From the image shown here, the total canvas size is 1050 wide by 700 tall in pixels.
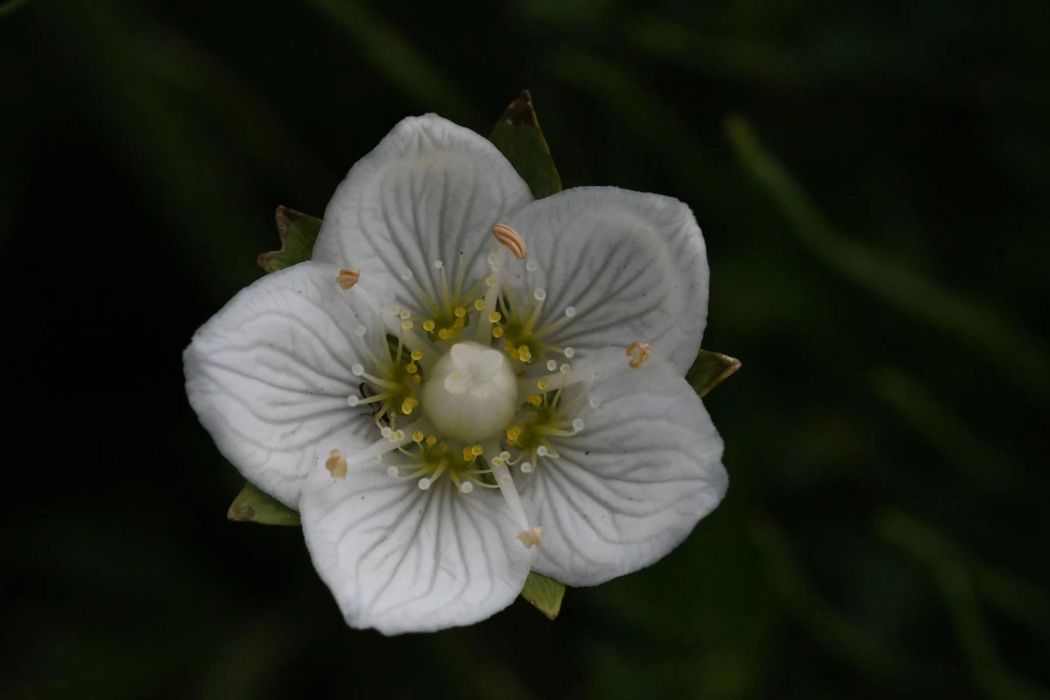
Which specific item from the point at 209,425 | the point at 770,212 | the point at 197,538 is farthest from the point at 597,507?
the point at 197,538

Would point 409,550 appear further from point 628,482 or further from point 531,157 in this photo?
point 531,157

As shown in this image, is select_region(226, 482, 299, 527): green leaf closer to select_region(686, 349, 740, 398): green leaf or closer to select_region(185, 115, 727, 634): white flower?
select_region(185, 115, 727, 634): white flower

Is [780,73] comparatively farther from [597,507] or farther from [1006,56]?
[597,507]

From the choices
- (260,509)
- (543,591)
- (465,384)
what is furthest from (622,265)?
(260,509)

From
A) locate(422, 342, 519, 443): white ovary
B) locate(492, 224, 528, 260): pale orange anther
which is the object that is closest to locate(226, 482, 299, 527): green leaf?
locate(422, 342, 519, 443): white ovary

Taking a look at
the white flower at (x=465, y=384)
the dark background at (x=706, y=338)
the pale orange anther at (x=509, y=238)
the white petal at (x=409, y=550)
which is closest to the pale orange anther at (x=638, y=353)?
the white flower at (x=465, y=384)

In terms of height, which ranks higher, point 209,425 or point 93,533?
point 209,425
